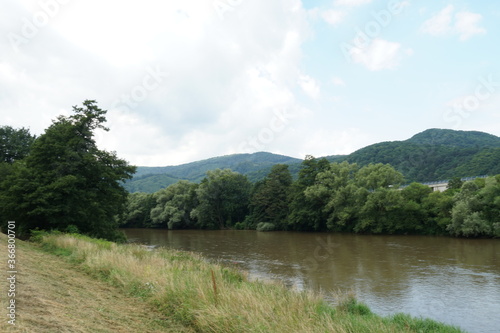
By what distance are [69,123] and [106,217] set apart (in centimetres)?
933

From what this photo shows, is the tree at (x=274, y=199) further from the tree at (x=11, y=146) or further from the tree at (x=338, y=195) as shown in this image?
the tree at (x=11, y=146)

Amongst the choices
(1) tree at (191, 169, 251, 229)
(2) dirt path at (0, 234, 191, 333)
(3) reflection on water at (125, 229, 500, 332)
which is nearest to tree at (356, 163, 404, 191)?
(3) reflection on water at (125, 229, 500, 332)

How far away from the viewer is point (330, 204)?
5656 cm

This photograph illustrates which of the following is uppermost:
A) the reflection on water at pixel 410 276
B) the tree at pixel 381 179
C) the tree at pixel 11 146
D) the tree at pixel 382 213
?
the tree at pixel 11 146

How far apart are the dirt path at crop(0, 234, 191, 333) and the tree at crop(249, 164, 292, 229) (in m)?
60.9

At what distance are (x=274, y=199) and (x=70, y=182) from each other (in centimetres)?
4966

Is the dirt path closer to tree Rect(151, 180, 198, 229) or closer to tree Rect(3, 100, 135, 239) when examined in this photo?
tree Rect(3, 100, 135, 239)

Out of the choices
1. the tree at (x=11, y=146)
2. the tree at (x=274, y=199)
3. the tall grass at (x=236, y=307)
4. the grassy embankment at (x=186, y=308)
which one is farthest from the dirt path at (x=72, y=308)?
the tree at (x=274, y=199)

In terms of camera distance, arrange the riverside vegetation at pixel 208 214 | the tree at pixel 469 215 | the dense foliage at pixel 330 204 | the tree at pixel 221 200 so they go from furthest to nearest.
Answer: the tree at pixel 221 200, the dense foliage at pixel 330 204, the tree at pixel 469 215, the riverside vegetation at pixel 208 214

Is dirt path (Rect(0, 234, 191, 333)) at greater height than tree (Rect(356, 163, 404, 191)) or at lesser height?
lesser

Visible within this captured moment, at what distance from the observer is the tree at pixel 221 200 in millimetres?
79250

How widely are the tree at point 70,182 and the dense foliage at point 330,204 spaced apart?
1416 inches

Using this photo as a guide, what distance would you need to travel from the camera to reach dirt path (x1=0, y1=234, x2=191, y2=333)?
19.3 ft

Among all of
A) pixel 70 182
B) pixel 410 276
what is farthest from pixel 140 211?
pixel 410 276
